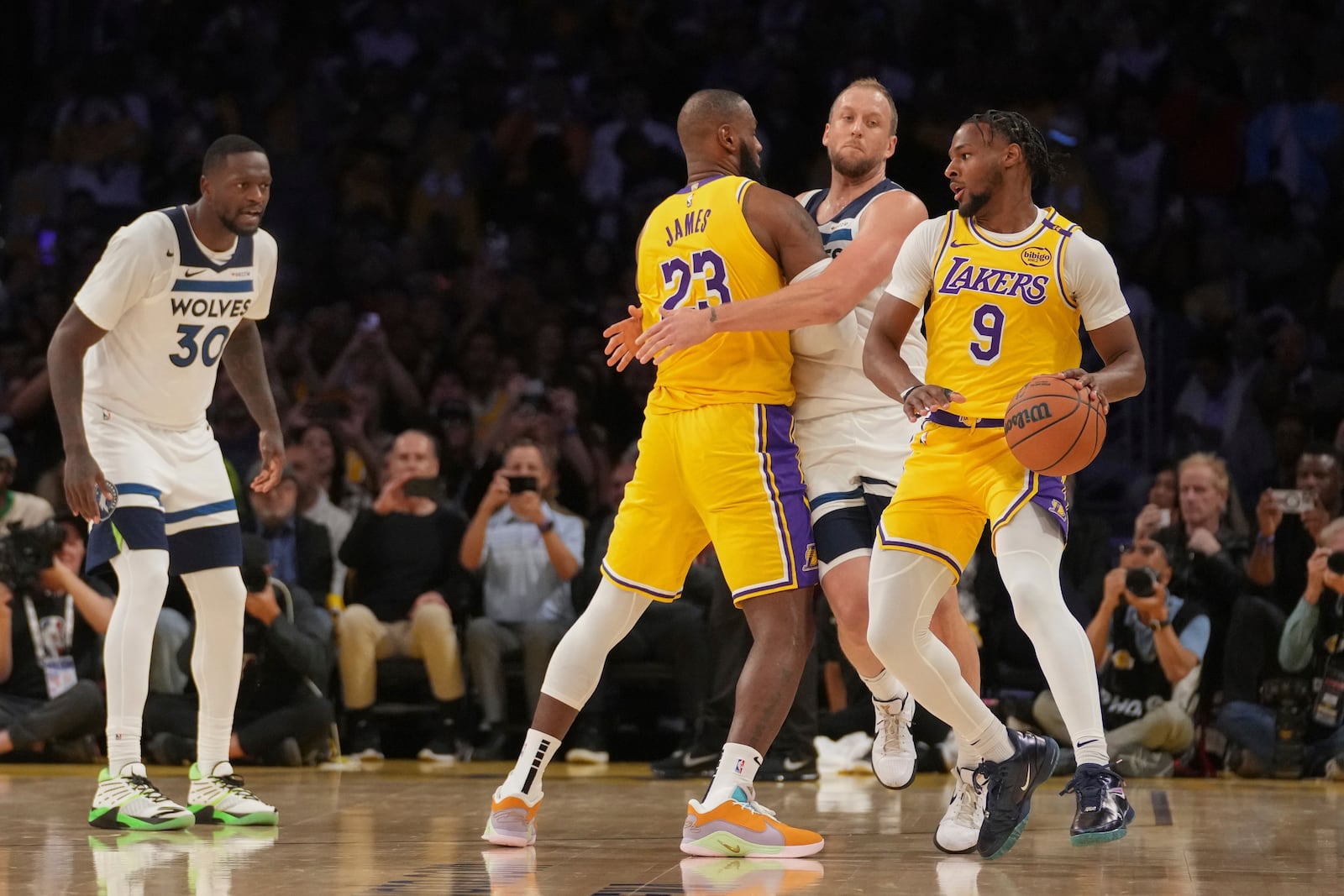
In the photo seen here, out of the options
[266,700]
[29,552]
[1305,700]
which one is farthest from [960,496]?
[29,552]

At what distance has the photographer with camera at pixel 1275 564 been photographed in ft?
26.6

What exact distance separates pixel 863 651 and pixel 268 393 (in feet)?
7.90

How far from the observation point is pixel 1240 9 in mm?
12531

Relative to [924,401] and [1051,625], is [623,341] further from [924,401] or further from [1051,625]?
[1051,625]

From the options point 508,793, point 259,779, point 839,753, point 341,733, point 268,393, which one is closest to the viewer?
point 508,793

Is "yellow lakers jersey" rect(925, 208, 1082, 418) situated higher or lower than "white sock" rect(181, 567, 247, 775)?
higher

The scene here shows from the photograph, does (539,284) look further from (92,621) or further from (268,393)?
(268,393)

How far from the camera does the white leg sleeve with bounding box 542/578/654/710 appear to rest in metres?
5.20

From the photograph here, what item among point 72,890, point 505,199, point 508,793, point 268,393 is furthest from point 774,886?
point 505,199

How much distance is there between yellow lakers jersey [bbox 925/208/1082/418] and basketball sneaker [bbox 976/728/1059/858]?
0.99 metres

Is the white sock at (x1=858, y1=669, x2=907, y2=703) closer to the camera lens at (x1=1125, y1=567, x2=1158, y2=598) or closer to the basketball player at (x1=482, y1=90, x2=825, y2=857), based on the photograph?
the basketball player at (x1=482, y1=90, x2=825, y2=857)

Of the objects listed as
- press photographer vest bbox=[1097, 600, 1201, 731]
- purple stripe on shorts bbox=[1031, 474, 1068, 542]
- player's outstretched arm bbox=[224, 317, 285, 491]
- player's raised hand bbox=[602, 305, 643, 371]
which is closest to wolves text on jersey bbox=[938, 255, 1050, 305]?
purple stripe on shorts bbox=[1031, 474, 1068, 542]

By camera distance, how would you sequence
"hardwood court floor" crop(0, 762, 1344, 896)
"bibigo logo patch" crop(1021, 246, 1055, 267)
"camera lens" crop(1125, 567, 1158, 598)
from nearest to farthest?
"hardwood court floor" crop(0, 762, 1344, 896), "bibigo logo patch" crop(1021, 246, 1055, 267), "camera lens" crop(1125, 567, 1158, 598)

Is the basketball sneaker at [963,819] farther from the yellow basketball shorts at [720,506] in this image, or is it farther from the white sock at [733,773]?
the yellow basketball shorts at [720,506]
